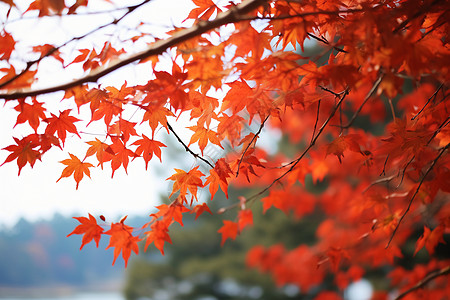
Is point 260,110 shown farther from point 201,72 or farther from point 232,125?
point 201,72

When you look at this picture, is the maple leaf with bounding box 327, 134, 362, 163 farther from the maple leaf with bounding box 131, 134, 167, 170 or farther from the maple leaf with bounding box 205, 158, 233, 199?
the maple leaf with bounding box 131, 134, 167, 170

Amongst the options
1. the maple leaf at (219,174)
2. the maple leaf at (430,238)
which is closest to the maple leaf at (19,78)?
the maple leaf at (219,174)

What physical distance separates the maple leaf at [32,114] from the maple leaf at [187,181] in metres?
0.41

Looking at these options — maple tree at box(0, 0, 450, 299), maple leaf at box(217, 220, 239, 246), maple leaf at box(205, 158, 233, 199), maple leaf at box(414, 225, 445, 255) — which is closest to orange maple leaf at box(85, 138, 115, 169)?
maple tree at box(0, 0, 450, 299)

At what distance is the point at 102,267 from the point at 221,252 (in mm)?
11382

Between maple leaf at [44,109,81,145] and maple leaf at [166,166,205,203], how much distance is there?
1.09ft

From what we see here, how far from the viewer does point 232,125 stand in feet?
3.54

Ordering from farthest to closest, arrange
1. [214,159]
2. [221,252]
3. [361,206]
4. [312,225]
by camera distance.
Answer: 1. [221,252]
2. [312,225]
3. [361,206]
4. [214,159]

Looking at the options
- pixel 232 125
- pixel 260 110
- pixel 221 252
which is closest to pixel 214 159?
pixel 232 125

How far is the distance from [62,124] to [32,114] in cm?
8

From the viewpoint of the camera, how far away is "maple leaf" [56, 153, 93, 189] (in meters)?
1.12

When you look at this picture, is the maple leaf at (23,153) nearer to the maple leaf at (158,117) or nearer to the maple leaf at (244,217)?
the maple leaf at (158,117)

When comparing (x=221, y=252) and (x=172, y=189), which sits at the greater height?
(x=221, y=252)

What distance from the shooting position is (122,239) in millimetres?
1166
